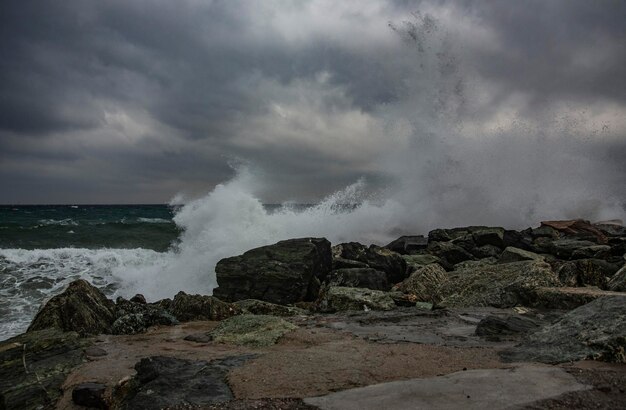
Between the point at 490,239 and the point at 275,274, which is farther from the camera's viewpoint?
the point at 490,239

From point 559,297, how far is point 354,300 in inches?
127

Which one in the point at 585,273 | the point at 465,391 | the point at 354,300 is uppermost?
the point at 585,273

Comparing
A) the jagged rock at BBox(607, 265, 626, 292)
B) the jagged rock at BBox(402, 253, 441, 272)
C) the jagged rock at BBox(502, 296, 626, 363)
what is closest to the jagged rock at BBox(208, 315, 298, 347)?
the jagged rock at BBox(502, 296, 626, 363)

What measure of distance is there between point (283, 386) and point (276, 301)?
613cm

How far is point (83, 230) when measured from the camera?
29719 millimetres

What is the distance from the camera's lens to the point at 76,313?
23.6 ft

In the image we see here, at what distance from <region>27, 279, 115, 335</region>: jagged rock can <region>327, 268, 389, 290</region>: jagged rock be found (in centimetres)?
462

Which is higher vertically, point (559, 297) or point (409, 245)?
point (409, 245)

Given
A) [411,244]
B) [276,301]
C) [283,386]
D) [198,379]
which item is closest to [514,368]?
[283,386]

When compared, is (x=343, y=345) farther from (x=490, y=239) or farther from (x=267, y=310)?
(x=490, y=239)

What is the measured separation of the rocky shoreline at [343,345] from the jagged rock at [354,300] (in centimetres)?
3

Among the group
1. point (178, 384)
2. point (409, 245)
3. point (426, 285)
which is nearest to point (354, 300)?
point (426, 285)

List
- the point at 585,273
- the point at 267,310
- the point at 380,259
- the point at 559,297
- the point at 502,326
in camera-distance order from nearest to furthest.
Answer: the point at 502,326 < the point at 559,297 < the point at 267,310 < the point at 585,273 < the point at 380,259

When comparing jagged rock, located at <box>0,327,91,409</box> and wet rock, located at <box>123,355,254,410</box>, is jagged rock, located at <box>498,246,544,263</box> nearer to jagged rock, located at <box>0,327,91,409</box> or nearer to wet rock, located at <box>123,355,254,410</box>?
wet rock, located at <box>123,355,254,410</box>
